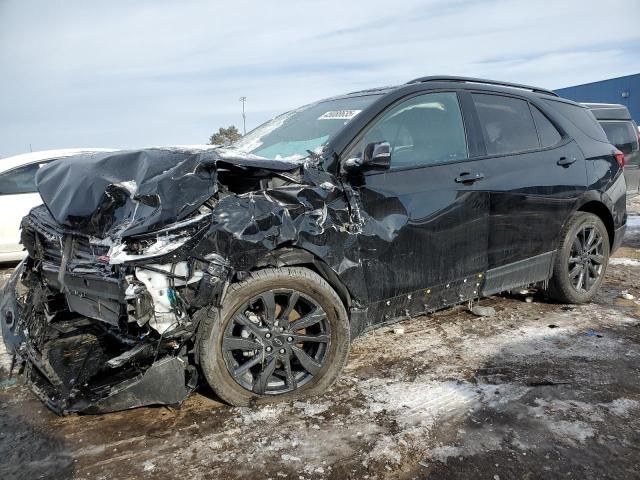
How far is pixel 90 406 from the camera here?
101 inches

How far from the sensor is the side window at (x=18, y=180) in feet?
22.6

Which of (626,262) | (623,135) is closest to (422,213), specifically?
(626,262)

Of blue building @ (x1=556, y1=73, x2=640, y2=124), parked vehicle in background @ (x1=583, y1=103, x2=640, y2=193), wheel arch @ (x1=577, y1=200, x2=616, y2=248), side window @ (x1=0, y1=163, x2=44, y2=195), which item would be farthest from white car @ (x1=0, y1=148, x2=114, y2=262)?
blue building @ (x1=556, y1=73, x2=640, y2=124)

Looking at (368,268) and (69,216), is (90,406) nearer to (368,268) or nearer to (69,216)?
(69,216)

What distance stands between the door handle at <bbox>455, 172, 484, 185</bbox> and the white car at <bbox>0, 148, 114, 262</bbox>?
5.29m

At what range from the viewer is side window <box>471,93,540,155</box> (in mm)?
3949

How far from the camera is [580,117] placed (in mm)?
4855

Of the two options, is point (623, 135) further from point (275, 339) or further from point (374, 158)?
point (275, 339)

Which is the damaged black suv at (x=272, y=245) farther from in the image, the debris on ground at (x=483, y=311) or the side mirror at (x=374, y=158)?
the debris on ground at (x=483, y=311)

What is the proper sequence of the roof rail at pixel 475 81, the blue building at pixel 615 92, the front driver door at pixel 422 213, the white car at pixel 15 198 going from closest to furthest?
the front driver door at pixel 422 213
the roof rail at pixel 475 81
the white car at pixel 15 198
the blue building at pixel 615 92

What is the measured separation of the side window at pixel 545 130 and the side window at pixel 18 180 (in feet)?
20.8

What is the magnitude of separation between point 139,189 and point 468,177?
2283 mm

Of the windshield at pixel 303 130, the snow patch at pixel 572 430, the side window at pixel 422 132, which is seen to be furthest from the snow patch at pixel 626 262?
the windshield at pixel 303 130

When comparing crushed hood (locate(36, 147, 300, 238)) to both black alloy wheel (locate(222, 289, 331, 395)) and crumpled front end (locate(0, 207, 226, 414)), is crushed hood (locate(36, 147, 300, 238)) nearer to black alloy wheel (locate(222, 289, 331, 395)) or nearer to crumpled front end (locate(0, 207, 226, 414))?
crumpled front end (locate(0, 207, 226, 414))
